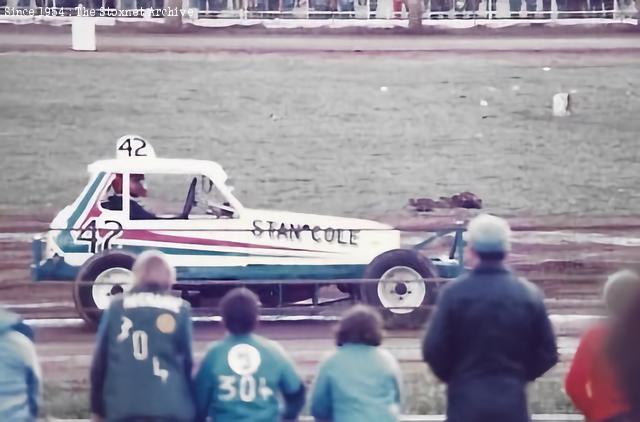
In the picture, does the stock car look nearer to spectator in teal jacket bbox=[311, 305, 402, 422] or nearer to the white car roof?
the white car roof

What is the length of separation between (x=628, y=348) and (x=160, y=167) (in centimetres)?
663

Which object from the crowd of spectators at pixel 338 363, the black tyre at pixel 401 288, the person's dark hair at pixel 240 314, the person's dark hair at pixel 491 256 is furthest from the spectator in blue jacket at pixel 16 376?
the black tyre at pixel 401 288

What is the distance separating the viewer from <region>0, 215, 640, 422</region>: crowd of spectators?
4660 millimetres

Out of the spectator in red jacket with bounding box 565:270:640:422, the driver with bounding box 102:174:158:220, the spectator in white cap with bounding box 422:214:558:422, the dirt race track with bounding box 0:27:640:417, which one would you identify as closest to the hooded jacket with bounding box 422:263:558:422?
the spectator in white cap with bounding box 422:214:558:422

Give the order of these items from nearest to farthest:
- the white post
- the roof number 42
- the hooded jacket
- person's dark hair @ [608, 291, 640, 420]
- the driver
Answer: person's dark hair @ [608, 291, 640, 420], the hooded jacket, the driver, the roof number 42, the white post

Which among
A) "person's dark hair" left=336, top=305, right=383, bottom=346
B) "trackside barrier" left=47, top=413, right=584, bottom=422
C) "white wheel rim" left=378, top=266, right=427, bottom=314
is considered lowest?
"trackside barrier" left=47, top=413, right=584, bottom=422

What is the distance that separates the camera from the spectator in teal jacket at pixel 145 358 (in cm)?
466

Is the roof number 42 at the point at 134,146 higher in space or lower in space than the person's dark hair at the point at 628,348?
higher

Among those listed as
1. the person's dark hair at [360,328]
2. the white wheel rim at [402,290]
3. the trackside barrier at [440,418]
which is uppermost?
the person's dark hair at [360,328]

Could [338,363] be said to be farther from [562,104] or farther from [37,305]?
[562,104]

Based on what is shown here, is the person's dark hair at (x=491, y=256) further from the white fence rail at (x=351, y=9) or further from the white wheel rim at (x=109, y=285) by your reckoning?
the white fence rail at (x=351, y=9)

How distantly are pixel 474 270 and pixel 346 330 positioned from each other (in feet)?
1.81

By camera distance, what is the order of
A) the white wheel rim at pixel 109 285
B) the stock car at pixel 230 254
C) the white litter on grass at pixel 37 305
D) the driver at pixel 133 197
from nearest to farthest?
1. the white wheel rim at pixel 109 285
2. the stock car at pixel 230 254
3. the driver at pixel 133 197
4. the white litter on grass at pixel 37 305

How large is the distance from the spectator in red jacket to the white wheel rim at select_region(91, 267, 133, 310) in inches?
208
